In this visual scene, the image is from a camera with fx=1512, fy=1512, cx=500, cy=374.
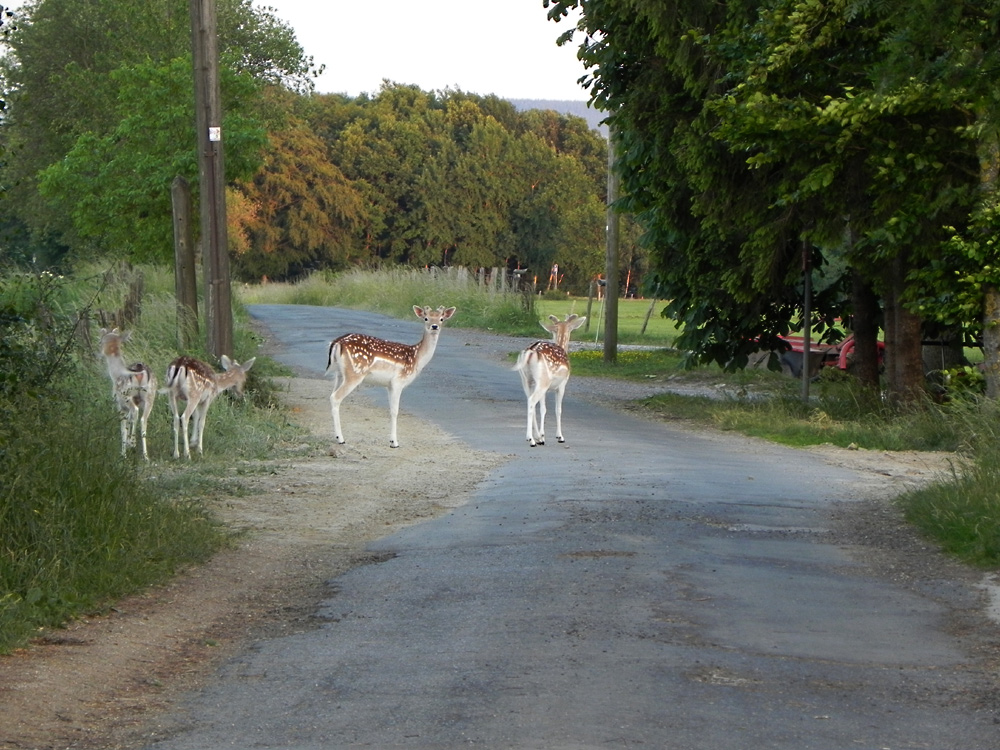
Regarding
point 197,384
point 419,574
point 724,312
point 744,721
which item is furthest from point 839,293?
point 744,721

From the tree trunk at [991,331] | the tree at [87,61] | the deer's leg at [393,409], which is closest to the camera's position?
the deer's leg at [393,409]

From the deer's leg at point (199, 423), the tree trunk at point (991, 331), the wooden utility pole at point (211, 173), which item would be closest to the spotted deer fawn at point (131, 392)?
the deer's leg at point (199, 423)

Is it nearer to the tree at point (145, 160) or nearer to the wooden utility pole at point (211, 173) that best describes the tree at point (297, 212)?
the tree at point (145, 160)

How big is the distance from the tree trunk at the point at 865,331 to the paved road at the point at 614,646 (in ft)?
36.8

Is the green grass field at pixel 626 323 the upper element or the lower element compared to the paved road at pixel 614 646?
lower

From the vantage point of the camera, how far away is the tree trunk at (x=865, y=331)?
84.6ft

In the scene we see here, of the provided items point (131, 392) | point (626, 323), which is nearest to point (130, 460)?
point (131, 392)

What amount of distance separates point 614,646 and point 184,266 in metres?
16.1

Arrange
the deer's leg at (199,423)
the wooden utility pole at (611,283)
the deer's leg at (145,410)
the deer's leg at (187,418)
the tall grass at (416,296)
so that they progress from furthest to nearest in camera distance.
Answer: the tall grass at (416,296), the wooden utility pole at (611,283), the deer's leg at (199,423), the deer's leg at (187,418), the deer's leg at (145,410)

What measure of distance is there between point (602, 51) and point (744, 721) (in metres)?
19.5

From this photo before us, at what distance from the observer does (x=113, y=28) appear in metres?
52.8

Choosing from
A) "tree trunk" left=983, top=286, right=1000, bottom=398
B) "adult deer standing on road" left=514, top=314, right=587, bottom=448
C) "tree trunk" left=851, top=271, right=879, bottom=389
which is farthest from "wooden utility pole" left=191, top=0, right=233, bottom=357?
"tree trunk" left=851, top=271, right=879, bottom=389

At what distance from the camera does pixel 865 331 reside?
85.0 feet

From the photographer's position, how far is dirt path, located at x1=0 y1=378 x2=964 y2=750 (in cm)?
745
